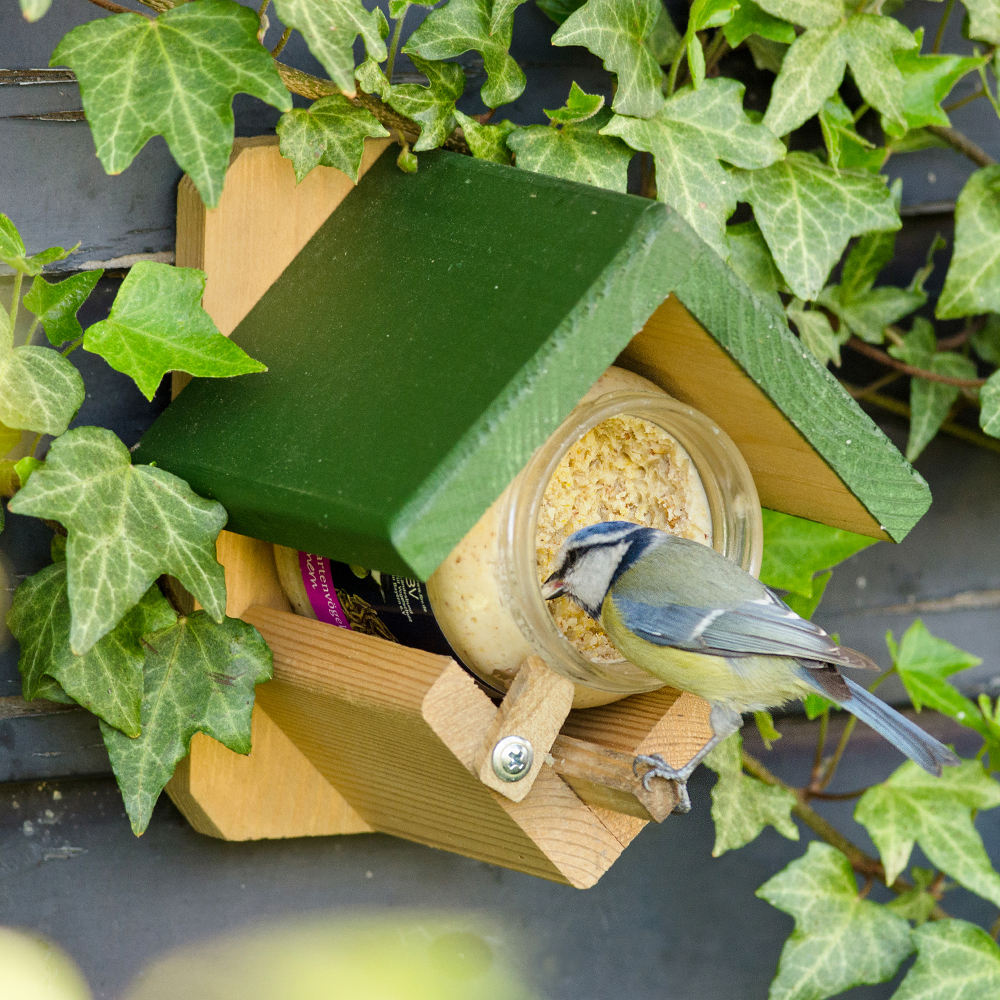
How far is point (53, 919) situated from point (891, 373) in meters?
1.12

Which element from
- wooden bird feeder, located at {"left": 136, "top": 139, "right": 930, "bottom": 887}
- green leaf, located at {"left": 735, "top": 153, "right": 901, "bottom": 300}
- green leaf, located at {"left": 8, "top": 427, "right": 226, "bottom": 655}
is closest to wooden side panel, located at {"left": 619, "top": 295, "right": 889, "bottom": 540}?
wooden bird feeder, located at {"left": 136, "top": 139, "right": 930, "bottom": 887}

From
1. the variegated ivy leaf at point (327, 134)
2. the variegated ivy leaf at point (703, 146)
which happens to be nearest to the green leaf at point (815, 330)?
the variegated ivy leaf at point (703, 146)

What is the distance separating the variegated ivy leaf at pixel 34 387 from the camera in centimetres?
68

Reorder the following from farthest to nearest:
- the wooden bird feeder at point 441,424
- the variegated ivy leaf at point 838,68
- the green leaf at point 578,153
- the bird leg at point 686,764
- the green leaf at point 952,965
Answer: the green leaf at point 952,965, the variegated ivy leaf at point 838,68, the green leaf at point 578,153, the bird leg at point 686,764, the wooden bird feeder at point 441,424

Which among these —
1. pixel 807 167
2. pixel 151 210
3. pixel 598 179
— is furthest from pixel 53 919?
pixel 807 167

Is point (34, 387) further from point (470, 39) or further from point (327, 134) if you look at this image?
point (470, 39)

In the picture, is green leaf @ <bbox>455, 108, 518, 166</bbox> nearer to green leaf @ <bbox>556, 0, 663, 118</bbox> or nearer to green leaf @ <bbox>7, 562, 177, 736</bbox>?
green leaf @ <bbox>556, 0, 663, 118</bbox>

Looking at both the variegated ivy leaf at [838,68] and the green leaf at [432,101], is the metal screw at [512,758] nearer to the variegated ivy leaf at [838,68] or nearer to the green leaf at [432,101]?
the green leaf at [432,101]

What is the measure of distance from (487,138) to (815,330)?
0.47 m

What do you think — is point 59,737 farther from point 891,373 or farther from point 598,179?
point 891,373

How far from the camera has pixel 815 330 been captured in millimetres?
1130

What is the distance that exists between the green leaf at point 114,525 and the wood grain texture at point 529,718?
0.67 ft

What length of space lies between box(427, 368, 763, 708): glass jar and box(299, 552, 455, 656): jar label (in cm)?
2

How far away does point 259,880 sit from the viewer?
41.5 inches
